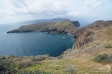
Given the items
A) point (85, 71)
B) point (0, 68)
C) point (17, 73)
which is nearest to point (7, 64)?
point (0, 68)

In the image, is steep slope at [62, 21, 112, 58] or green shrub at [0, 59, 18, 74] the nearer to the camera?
green shrub at [0, 59, 18, 74]

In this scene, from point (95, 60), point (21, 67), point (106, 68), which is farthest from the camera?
point (95, 60)

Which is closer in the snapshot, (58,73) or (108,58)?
(58,73)

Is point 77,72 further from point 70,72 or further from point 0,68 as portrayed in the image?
point 0,68

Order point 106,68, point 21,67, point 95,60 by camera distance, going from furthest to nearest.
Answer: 1. point 95,60
2. point 21,67
3. point 106,68

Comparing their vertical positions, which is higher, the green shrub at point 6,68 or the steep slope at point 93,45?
the green shrub at point 6,68

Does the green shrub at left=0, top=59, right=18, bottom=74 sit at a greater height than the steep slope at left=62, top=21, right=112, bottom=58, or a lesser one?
greater

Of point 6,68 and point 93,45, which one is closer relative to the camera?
point 6,68

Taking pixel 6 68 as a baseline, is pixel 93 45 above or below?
below

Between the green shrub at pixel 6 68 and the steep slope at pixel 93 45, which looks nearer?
the green shrub at pixel 6 68

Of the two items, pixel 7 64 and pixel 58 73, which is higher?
pixel 7 64
